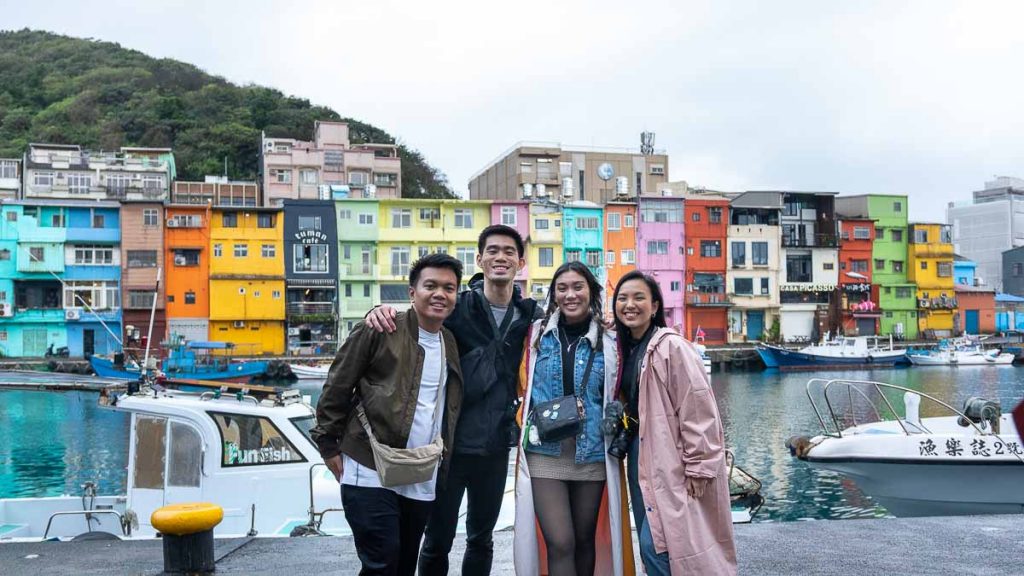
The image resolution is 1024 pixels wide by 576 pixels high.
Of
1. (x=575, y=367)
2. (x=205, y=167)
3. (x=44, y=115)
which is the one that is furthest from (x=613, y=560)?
(x=44, y=115)

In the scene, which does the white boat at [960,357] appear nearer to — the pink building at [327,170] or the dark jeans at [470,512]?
the pink building at [327,170]

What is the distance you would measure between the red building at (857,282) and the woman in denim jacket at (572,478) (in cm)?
5863

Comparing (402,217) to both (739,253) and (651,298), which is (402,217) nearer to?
(739,253)

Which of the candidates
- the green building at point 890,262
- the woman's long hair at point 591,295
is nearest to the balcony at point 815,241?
the green building at point 890,262

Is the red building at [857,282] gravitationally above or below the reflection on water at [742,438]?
above

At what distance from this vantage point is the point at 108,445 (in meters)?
22.8

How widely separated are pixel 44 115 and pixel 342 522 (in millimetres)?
78524

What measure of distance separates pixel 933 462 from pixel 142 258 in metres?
46.5

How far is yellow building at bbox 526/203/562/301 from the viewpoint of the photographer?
54312mm

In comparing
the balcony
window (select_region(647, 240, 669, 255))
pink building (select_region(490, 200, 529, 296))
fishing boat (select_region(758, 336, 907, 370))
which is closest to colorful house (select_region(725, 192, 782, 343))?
the balcony

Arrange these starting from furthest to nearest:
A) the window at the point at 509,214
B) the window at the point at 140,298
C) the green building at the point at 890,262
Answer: the green building at the point at 890,262 → the window at the point at 509,214 → the window at the point at 140,298

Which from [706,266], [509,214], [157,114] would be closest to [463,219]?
[509,214]

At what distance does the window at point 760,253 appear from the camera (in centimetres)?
5850

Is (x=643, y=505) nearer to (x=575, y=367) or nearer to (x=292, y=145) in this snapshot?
(x=575, y=367)
